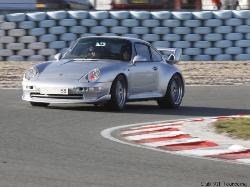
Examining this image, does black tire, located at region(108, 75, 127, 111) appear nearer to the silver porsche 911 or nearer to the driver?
the silver porsche 911

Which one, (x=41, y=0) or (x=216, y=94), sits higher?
(x=41, y=0)

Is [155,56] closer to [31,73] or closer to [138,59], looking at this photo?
[138,59]

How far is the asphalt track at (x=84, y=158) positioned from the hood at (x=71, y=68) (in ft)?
1.79

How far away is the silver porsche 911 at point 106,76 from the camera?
1357 centimetres

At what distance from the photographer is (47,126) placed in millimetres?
11539

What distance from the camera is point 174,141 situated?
10.3m

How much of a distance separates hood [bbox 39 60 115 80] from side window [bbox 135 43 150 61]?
0.91 m

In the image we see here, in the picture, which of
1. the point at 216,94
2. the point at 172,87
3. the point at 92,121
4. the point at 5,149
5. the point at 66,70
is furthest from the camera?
the point at 216,94

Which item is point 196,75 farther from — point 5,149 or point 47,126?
point 5,149

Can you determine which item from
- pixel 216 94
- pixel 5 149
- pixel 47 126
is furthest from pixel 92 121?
pixel 216 94

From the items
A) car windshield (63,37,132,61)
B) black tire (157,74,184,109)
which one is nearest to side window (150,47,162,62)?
black tire (157,74,184,109)

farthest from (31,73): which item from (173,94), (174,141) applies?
(174,141)

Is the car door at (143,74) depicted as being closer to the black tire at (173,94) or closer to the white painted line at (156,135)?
the black tire at (173,94)

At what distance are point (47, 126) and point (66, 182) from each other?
438cm
